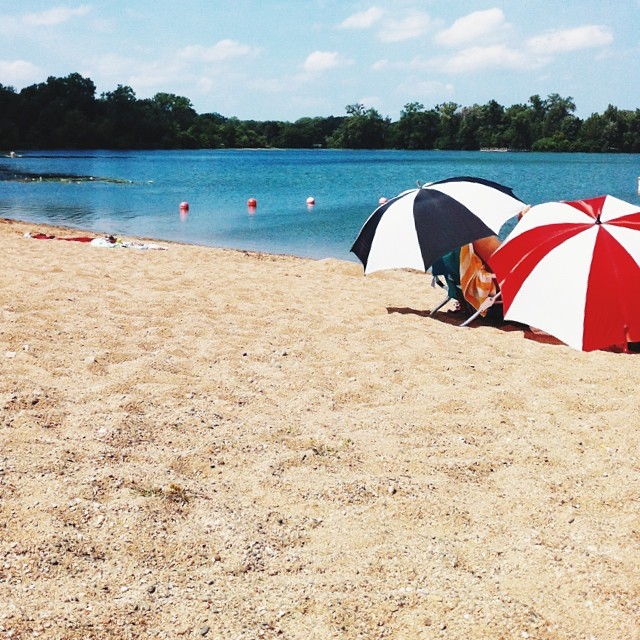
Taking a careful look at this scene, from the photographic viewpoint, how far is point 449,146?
144125 mm

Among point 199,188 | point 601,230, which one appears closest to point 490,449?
point 601,230

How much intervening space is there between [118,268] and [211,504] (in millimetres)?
6640

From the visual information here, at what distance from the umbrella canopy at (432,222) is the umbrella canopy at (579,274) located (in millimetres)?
419

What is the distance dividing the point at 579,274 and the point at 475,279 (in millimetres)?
1498

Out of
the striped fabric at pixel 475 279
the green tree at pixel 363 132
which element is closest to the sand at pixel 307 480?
the striped fabric at pixel 475 279

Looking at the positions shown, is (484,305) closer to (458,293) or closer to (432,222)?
(458,293)

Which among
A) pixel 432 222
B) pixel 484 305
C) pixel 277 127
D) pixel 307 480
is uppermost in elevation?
pixel 277 127

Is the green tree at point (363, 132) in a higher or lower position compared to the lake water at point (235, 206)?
higher

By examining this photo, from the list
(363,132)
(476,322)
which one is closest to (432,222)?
(476,322)

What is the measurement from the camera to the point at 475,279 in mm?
7164

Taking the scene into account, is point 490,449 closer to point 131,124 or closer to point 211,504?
point 211,504

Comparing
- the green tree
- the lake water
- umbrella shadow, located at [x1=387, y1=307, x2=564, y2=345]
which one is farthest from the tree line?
umbrella shadow, located at [x1=387, y1=307, x2=564, y2=345]

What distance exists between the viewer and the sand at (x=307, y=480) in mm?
2590

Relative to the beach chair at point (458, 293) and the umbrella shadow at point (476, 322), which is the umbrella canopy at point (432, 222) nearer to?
the beach chair at point (458, 293)
